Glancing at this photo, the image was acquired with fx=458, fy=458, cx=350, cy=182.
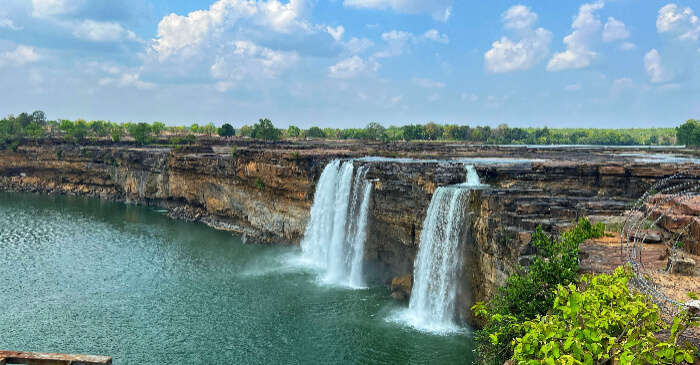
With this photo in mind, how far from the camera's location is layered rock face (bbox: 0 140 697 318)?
23.3 m

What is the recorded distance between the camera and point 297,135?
501 feet

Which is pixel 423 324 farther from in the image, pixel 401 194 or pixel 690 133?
pixel 690 133

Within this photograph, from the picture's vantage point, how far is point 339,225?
118ft

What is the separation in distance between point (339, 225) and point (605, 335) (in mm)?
28519

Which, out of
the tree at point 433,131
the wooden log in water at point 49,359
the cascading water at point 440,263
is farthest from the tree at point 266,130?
the wooden log in water at point 49,359

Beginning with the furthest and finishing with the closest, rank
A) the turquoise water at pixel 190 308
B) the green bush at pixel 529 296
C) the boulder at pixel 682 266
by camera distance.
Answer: the turquoise water at pixel 190 308, the green bush at pixel 529 296, the boulder at pixel 682 266

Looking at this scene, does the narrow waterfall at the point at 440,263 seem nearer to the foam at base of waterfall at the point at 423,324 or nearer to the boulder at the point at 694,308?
the foam at base of waterfall at the point at 423,324

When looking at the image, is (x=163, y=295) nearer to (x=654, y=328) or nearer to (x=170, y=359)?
(x=170, y=359)

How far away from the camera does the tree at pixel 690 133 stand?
85.9 meters

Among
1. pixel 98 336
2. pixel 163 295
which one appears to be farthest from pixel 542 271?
pixel 163 295

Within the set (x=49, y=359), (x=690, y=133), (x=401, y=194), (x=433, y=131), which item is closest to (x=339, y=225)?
(x=401, y=194)

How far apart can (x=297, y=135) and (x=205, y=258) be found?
116 metres

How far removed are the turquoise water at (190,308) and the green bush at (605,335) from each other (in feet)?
45.6

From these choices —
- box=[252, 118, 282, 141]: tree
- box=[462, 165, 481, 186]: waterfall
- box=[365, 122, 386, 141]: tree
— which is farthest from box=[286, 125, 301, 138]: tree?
box=[462, 165, 481, 186]: waterfall
